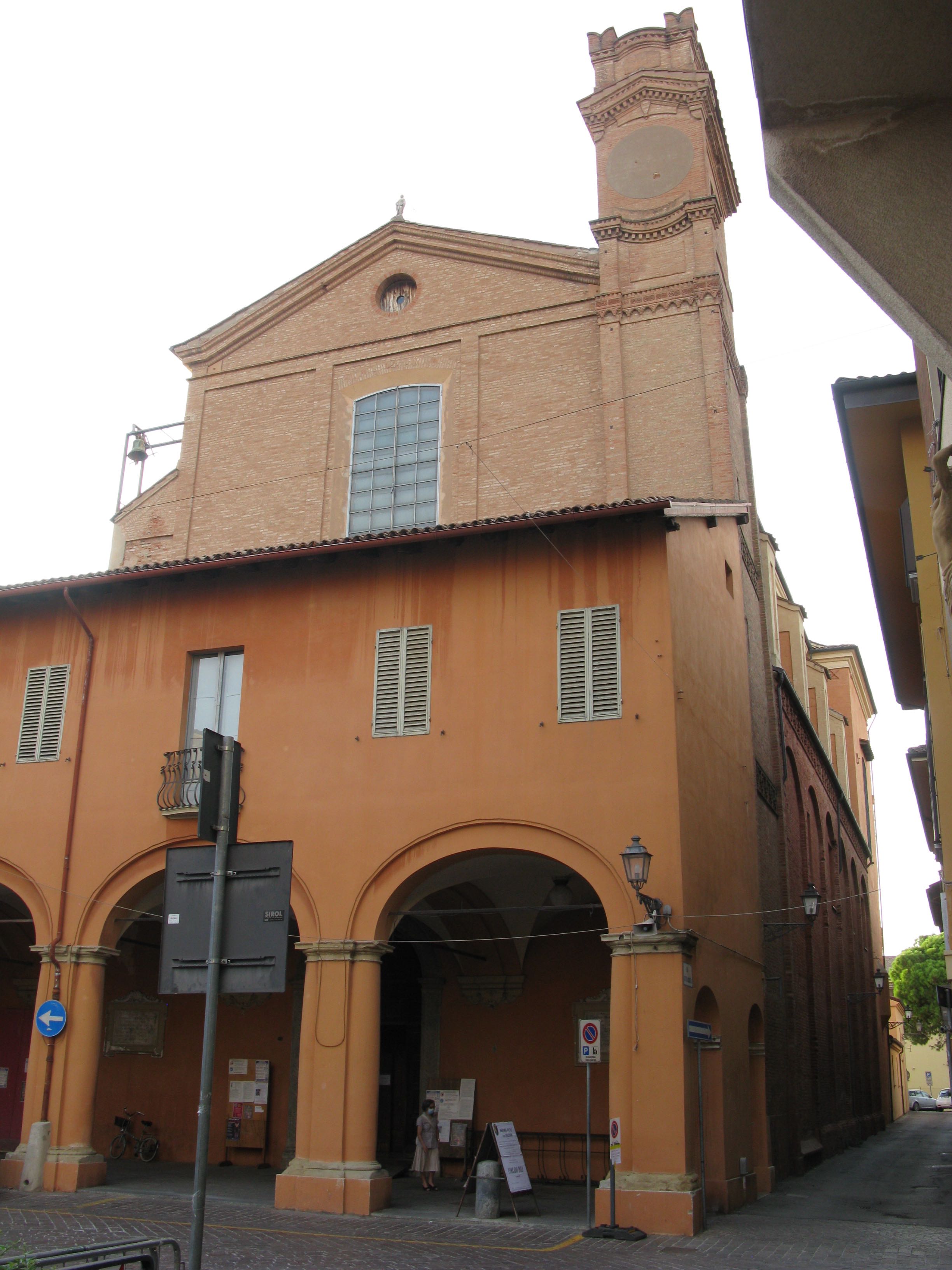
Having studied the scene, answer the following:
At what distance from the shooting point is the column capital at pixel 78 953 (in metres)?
14.9

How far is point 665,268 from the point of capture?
2219 centimetres

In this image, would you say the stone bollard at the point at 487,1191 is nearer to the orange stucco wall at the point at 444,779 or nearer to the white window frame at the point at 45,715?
the orange stucco wall at the point at 444,779

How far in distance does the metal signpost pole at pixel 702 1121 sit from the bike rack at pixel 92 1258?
7.09 metres

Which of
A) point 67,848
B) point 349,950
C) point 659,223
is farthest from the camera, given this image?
point 659,223

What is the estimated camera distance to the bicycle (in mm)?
18234

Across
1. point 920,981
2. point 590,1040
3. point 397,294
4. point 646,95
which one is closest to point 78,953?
point 590,1040

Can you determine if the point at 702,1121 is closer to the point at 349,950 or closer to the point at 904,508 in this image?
the point at 349,950

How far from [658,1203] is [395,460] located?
15.1 m

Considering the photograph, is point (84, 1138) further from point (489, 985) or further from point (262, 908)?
point (262, 908)

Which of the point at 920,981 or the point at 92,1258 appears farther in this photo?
the point at 920,981

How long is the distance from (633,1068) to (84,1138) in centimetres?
716

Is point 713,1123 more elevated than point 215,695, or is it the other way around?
point 215,695

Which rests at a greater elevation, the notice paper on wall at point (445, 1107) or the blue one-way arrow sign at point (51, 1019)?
the blue one-way arrow sign at point (51, 1019)

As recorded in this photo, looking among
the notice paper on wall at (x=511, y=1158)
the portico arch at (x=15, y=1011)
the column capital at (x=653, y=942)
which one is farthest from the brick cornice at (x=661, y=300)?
the portico arch at (x=15, y=1011)
